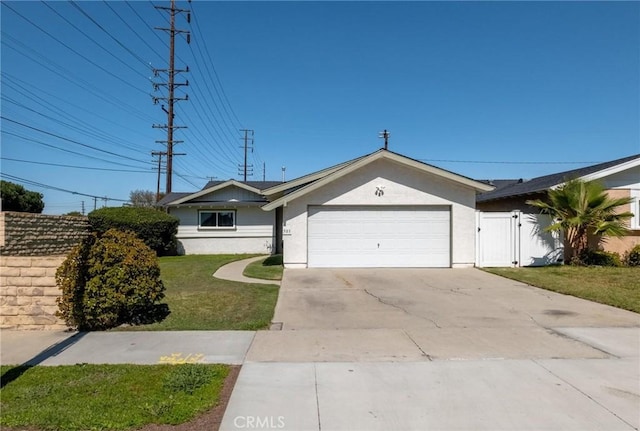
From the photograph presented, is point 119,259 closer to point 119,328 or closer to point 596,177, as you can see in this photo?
point 119,328

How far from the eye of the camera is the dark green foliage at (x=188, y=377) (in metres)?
4.02

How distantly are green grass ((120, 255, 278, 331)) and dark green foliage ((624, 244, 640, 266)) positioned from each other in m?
12.4

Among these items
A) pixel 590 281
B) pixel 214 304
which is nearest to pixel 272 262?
pixel 214 304

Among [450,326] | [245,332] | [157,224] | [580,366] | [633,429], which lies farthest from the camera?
[157,224]

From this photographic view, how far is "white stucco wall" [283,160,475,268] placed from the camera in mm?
→ 13625

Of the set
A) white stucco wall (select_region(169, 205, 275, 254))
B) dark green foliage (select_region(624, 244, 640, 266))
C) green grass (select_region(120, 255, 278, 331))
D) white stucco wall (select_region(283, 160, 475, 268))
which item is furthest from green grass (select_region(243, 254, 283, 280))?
dark green foliage (select_region(624, 244, 640, 266))

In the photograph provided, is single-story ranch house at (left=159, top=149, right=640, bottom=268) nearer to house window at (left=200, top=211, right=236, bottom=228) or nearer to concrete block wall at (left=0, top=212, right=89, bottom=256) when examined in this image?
house window at (left=200, top=211, right=236, bottom=228)

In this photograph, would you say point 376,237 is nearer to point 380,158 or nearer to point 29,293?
point 380,158

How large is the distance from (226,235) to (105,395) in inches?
698

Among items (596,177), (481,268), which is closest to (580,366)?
(481,268)

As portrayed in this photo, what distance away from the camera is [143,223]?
19.1 metres

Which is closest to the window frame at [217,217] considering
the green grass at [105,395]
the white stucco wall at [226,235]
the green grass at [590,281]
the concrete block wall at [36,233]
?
the white stucco wall at [226,235]

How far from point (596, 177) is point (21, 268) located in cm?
1661

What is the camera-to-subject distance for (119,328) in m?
6.34
